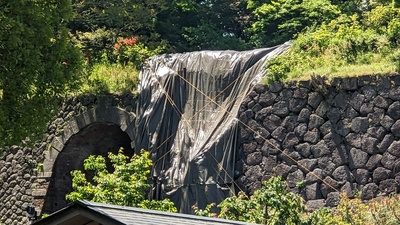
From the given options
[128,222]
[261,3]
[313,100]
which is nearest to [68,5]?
[313,100]

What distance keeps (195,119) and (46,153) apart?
13.8 feet

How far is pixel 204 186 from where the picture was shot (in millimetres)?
20016

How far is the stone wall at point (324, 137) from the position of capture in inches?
706

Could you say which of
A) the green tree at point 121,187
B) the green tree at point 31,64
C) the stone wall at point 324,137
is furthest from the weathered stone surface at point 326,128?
the green tree at point 31,64

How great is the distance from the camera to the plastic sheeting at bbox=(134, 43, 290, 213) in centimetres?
1995

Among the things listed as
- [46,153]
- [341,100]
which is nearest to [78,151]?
[46,153]

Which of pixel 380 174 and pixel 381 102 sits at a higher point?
pixel 381 102

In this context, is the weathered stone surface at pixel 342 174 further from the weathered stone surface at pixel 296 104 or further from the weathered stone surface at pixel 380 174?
the weathered stone surface at pixel 296 104

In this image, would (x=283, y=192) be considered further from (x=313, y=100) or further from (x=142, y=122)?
(x=142, y=122)

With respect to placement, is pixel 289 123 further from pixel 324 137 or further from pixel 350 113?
pixel 350 113

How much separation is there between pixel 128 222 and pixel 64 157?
14414 mm

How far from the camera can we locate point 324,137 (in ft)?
61.3

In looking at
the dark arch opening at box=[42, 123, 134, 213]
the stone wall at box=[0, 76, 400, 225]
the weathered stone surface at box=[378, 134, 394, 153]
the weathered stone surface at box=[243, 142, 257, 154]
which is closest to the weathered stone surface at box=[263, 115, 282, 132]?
the stone wall at box=[0, 76, 400, 225]

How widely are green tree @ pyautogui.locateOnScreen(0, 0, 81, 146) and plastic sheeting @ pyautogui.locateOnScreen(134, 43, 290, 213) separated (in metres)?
4.79
